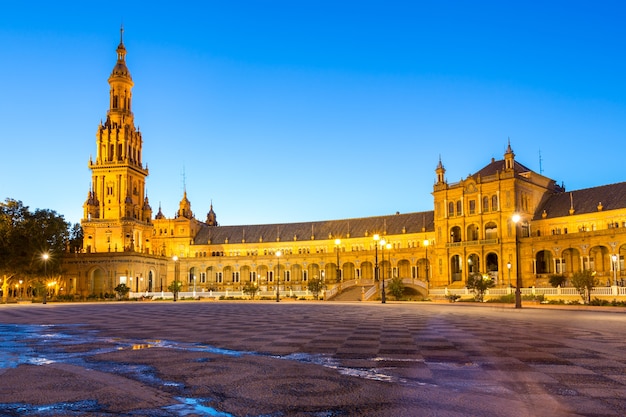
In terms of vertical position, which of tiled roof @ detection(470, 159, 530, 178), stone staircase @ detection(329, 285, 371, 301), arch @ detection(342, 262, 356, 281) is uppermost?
tiled roof @ detection(470, 159, 530, 178)

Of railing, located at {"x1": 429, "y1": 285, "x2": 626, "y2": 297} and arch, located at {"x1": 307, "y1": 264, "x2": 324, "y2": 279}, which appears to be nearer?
railing, located at {"x1": 429, "y1": 285, "x2": 626, "y2": 297}

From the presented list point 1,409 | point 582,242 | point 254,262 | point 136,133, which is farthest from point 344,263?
point 1,409

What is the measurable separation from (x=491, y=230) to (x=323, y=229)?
39.2m

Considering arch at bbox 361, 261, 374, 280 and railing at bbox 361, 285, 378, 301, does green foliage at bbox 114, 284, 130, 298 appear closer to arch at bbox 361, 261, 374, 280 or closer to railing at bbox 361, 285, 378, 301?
railing at bbox 361, 285, 378, 301

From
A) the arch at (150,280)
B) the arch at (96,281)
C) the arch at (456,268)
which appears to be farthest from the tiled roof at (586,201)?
the arch at (96,281)

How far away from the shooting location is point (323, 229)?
119 m

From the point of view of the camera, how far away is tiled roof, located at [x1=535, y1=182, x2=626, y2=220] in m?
82.2

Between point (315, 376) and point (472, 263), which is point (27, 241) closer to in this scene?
point (472, 263)

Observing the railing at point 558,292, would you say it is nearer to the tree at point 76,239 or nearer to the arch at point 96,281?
the arch at point 96,281

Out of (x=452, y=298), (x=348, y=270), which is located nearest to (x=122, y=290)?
(x=348, y=270)

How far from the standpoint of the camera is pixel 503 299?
53156 mm

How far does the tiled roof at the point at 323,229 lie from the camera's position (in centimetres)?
10812

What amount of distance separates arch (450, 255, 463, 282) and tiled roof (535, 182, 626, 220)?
13683 mm

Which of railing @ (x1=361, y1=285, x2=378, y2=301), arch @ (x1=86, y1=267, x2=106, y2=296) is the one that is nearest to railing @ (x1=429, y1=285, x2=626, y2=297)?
railing @ (x1=361, y1=285, x2=378, y2=301)
